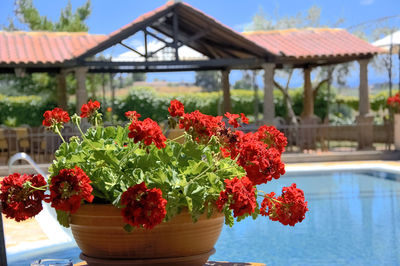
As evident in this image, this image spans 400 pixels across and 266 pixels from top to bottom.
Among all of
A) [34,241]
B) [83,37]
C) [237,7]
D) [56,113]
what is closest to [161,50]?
[83,37]

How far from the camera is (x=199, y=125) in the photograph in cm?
341

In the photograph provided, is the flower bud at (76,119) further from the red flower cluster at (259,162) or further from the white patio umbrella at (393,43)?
the white patio umbrella at (393,43)

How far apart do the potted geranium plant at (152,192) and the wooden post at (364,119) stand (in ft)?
48.3

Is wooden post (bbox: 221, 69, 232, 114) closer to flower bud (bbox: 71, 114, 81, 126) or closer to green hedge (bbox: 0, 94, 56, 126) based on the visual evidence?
green hedge (bbox: 0, 94, 56, 126)

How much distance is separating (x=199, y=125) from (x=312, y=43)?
52.2ft

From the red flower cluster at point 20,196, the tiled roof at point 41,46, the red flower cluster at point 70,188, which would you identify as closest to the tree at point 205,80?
the tiled roof at point 41,46

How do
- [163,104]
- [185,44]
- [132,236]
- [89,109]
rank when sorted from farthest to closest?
[163,104]
[185,44]
[89,109]
[132,236]

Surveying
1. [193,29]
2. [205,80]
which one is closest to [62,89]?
[193,29]

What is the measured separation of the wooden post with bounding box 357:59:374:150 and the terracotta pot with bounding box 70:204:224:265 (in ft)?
49.1

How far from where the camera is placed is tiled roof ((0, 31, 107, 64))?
15.9 metres

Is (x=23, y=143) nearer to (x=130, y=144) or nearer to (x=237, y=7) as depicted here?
(x=130, y=144)

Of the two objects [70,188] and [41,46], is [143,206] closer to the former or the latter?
[70,188]

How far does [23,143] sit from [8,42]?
2905mm

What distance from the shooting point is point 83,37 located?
1884cm
